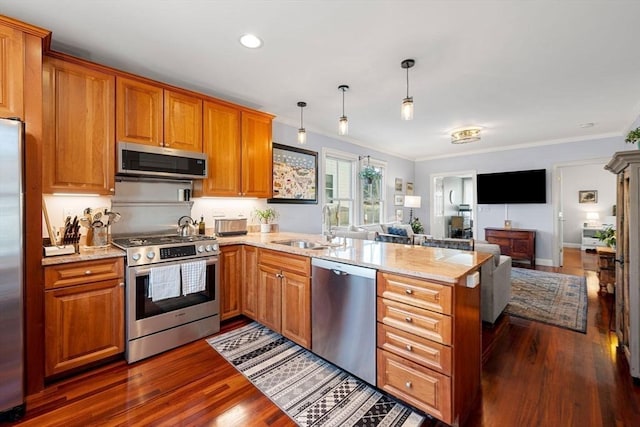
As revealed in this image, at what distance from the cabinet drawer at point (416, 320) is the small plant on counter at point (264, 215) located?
7.65 feet

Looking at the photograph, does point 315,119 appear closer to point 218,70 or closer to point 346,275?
point 218,70

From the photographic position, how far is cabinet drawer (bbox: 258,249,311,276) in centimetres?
225

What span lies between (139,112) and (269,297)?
6.86 ft

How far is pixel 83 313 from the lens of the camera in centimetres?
204

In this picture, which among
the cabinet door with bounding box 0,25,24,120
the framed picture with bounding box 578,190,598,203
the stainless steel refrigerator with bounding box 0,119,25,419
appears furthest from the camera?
the framed picture with bounding box 578,190,598,203

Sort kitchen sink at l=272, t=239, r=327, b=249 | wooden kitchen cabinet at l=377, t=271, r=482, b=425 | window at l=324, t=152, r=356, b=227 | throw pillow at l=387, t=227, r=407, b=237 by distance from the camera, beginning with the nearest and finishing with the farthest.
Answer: wooden kitchen cabinet at l=377, t=271, r=482, b=425 → kitchen sink at l=272, t=239, r=327, b=249 → window at l=324, t=152, r=356, b=227 → throw pillow at l=387, t=227, r=407, b=237

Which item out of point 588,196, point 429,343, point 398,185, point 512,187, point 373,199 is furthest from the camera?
point 588,196

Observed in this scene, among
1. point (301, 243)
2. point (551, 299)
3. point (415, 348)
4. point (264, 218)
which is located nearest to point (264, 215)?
point (264, 218)

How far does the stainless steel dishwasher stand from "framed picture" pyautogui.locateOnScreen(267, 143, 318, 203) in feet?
6.85

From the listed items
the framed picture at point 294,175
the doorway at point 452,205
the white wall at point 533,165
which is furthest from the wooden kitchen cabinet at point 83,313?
the white wall at point 533,165

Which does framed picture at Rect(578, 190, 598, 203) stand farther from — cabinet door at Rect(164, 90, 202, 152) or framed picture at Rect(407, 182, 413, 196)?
cabinet door at Rect(164, 90, 202, 152)

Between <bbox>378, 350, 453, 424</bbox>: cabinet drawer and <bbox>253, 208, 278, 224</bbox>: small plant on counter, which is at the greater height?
<bbox>253, 208, 278, 224</bbox>: small plant on counter

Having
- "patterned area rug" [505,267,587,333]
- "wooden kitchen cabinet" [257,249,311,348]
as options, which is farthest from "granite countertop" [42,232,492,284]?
"patterned area rug" [505,267,587,333]

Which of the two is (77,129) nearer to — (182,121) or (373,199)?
(182,121)
